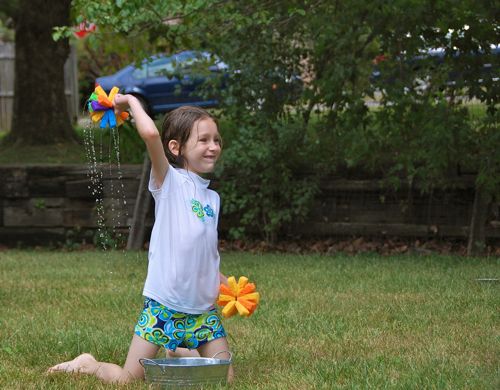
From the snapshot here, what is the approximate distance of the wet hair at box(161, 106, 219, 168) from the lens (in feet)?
14.2

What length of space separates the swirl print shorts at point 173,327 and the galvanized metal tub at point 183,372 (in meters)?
0.17

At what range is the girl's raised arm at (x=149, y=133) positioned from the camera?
159 inches

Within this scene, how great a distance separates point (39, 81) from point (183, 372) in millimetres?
9420

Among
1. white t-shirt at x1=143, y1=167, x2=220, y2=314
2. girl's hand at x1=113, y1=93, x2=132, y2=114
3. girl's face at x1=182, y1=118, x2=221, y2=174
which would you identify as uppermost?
girl's hand at x1=113, y1=93, x2=132, y2=114

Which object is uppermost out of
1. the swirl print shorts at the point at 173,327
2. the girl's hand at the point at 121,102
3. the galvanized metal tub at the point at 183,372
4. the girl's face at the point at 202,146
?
the girl's hand at the point at 121,102

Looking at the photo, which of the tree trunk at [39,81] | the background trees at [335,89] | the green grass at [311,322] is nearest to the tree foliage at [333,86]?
the background trees at [335,89]

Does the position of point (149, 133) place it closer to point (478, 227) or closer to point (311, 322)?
point (311, 322)

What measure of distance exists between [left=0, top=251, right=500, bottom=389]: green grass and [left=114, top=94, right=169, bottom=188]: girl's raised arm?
3.03 ft

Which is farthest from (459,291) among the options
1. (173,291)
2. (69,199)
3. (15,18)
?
(15,18)

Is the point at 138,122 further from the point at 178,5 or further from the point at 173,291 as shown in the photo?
the point at 178,5

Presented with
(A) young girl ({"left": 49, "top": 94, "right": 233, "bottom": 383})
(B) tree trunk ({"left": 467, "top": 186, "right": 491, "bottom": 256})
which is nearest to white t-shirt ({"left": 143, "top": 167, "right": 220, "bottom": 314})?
(A) young girl ({"left": 49, "top": 94, "right": 233, "bottom": 383})

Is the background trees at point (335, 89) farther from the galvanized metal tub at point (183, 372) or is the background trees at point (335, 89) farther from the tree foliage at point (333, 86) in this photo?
the galvanized metal tub at point (183, 372)

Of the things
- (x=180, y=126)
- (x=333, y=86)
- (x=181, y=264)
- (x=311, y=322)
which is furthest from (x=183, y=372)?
(x=333, y=86)

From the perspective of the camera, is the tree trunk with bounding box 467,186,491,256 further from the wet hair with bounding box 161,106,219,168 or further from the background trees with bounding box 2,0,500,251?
the wet hair with bounding box 161,106,219,168
